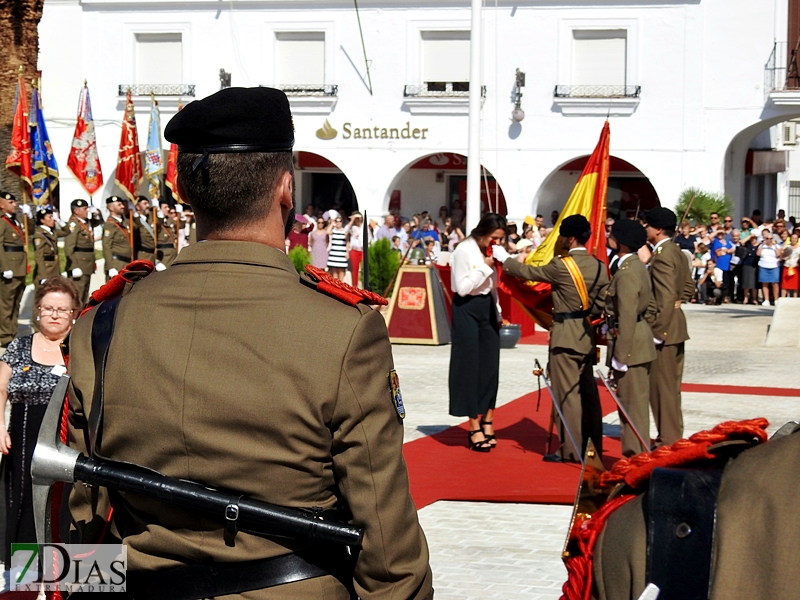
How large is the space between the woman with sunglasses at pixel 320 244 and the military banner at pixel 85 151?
14.4ft

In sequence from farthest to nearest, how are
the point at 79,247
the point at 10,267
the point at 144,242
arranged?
the point at 144,242 → the point at 79,247 → the point at 10,267

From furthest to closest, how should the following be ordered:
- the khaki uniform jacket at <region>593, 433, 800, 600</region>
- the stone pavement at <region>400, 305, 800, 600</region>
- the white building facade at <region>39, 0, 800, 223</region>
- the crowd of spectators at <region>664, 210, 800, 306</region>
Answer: the white building facade at <region>39, 0, 800, 223</region>
the crowd of spectators at <region>664, 210, 800, 306</region>
the stone pavement at <region>400, 305, 800, 600</region>
the khaki uniform jacket at <region>593, 433, 800, 600</region>

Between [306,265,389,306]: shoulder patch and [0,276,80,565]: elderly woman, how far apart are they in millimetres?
3134

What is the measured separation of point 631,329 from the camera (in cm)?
802

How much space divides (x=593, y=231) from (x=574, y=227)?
1894 millimetres

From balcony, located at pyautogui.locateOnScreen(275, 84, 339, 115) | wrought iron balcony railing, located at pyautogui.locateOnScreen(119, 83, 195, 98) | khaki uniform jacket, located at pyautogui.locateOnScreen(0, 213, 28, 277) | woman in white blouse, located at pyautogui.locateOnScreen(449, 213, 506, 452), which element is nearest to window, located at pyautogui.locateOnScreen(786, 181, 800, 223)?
balcony, located at pyautogui.locateOnScreen(275, 84, 339, 115)

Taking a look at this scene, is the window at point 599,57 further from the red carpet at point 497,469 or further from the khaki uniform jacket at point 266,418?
the khaki uniform jacket at point 266,418

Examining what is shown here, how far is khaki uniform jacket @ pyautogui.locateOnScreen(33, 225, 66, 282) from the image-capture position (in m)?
17.3

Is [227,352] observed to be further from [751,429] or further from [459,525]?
[459,525]

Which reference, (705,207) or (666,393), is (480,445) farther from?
(705,207)

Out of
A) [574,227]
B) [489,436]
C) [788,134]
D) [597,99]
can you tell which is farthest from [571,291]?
[788,134]

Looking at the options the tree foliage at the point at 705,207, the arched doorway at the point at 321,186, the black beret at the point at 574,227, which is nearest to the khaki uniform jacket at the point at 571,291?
the black beret at the point at 574,227

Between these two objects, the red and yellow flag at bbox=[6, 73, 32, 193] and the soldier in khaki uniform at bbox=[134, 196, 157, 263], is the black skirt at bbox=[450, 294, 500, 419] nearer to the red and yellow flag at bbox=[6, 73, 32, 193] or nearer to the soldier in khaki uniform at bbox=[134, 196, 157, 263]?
the soldier in khaki uniform at bbox=[134, 196, 157, 263]

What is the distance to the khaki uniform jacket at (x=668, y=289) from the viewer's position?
8508 millimetres
